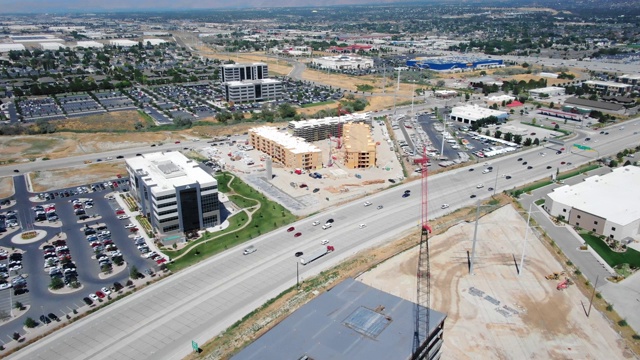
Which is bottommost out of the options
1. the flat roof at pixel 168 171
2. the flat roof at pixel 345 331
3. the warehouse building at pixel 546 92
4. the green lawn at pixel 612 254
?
the green lawn at pixel 612 254

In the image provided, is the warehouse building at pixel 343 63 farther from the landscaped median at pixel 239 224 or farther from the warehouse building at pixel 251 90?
the landscaped median at pixel 239 224

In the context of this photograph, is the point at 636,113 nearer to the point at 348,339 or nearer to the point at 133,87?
the point at 348,339

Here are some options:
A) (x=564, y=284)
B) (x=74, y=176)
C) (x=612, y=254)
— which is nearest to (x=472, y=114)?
(x=612, y=254)

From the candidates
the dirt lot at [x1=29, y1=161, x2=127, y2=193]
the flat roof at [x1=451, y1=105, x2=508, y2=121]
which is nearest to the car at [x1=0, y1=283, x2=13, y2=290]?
the dirt lot at [x1=29, y1=161, x2=127, y2=193]

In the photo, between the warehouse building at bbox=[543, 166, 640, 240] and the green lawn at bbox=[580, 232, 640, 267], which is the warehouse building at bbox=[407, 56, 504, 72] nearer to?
the warehouse building at bbox=[543, 166, 640, 240]

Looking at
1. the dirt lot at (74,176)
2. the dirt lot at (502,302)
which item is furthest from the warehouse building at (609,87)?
the dirt lot at (74,176)

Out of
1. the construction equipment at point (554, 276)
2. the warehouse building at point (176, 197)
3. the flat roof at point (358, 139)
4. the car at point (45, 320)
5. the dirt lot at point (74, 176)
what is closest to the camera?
the car at point (45, 320)

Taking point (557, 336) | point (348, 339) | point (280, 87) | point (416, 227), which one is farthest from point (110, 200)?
→ point (280, 87)

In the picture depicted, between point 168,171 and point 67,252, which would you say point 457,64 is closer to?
point 168,171
